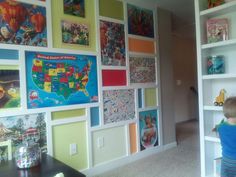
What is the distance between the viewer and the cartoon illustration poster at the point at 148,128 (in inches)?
126

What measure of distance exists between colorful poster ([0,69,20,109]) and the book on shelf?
6.50 ft

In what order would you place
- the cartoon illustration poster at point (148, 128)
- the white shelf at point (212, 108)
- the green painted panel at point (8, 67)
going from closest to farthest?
the green painted panel at point (8, 67), the white shelf at point (212, 108), the cartoon illustration poster at point (148, 128)

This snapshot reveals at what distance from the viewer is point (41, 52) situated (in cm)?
220

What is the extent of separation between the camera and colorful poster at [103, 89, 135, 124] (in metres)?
2.76

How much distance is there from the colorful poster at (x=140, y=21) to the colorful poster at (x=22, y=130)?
1.78 meters

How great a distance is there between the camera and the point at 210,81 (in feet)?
7.66

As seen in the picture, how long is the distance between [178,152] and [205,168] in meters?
1.11

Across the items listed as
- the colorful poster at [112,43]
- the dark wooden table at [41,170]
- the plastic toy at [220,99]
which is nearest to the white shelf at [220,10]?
the plastic toy at [220,99]

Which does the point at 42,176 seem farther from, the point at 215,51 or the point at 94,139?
the point at 215,51

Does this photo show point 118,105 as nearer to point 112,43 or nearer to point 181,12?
point 112,43

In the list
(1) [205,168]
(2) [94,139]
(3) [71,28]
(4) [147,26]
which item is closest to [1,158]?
(2) [94,139]

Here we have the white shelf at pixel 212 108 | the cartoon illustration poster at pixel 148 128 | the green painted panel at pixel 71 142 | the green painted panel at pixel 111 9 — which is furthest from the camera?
the cartoon illustration poster at pixel 148 128

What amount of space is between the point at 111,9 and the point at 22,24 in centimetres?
122

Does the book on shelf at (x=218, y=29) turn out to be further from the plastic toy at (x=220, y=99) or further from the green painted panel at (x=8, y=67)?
the green painted panel at (x=8, y=67)
